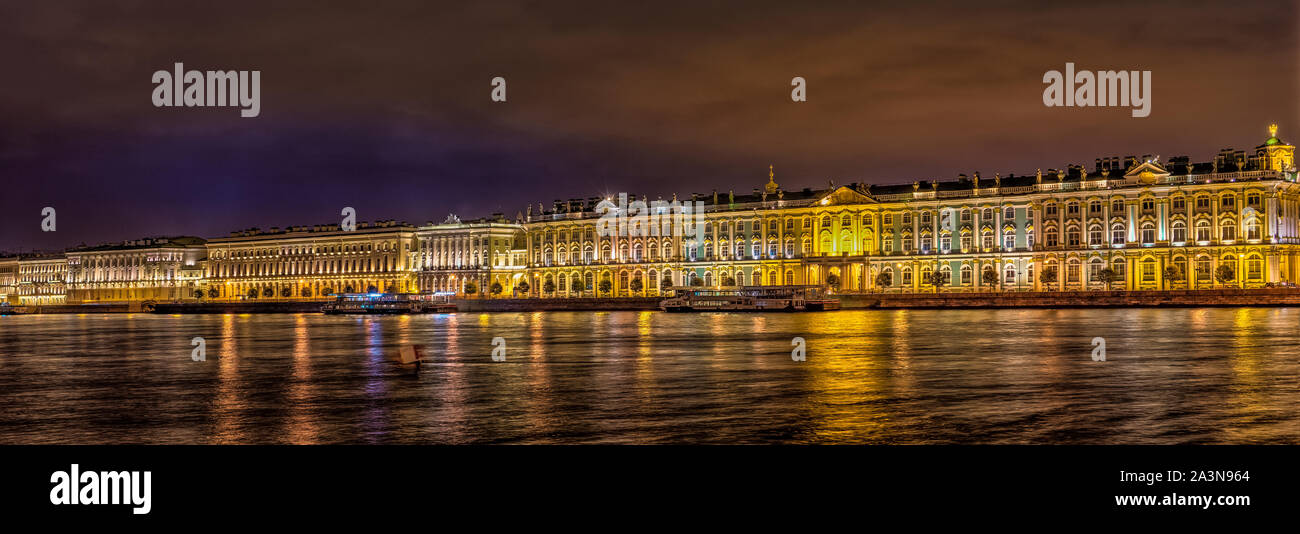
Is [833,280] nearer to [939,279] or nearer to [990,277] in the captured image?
[939,279]

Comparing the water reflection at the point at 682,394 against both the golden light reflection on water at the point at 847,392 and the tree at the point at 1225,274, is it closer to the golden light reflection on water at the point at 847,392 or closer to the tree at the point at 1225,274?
the golden light reflection on water at the point at 847,392

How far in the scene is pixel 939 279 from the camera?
89.5 meters

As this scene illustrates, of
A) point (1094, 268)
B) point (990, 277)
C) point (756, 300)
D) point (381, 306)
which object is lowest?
point (381, 306)

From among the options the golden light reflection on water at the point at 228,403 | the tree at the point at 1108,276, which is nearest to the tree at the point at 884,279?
the tree at the point at 1108,276

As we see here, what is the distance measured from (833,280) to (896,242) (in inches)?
227

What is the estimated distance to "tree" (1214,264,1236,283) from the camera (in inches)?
2992

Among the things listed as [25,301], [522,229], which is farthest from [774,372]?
[25,301]

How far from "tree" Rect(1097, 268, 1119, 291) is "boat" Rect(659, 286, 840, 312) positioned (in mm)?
18508

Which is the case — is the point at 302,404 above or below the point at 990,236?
below

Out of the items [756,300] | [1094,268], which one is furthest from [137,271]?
[1094,268]
